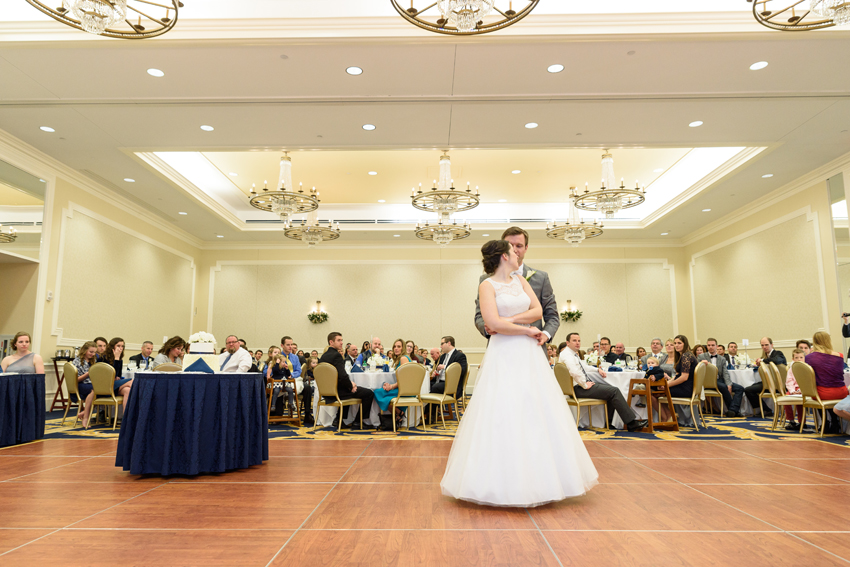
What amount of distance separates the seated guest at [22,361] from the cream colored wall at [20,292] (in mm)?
3016

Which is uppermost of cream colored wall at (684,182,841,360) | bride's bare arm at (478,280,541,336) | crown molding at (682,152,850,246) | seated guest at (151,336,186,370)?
crown molding at (682,152,850,246)

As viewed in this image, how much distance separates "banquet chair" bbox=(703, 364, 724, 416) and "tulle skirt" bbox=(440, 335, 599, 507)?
17.5 ft

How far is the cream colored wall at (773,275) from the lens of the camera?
9.34 meters

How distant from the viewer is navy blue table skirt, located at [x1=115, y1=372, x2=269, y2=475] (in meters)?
4.01

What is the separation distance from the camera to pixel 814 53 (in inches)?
225

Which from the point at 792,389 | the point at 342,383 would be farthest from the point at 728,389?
the point at 342,383

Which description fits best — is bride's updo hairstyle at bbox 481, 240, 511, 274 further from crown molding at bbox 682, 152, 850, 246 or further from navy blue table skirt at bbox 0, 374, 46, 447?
crown molding at bbox 682, 152, 850, 246

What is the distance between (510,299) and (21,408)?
5445 mm

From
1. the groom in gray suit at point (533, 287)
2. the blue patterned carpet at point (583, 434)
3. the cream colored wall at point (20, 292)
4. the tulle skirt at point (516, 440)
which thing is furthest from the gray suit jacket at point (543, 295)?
the cream colored wall at point (20, 292)

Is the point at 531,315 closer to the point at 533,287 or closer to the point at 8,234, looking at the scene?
the point at 533,287

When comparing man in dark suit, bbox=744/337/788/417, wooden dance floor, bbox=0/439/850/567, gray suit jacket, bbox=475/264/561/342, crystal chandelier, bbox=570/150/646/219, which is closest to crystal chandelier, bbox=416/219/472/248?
crystal chandelier, bbox=570/150/646/219

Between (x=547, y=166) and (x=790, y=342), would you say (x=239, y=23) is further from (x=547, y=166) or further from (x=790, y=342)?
(x=790, y=342)

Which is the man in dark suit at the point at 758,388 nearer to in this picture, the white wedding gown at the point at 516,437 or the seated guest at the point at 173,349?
the white wedding gown at the point at 516,437

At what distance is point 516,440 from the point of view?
3.00 metres
